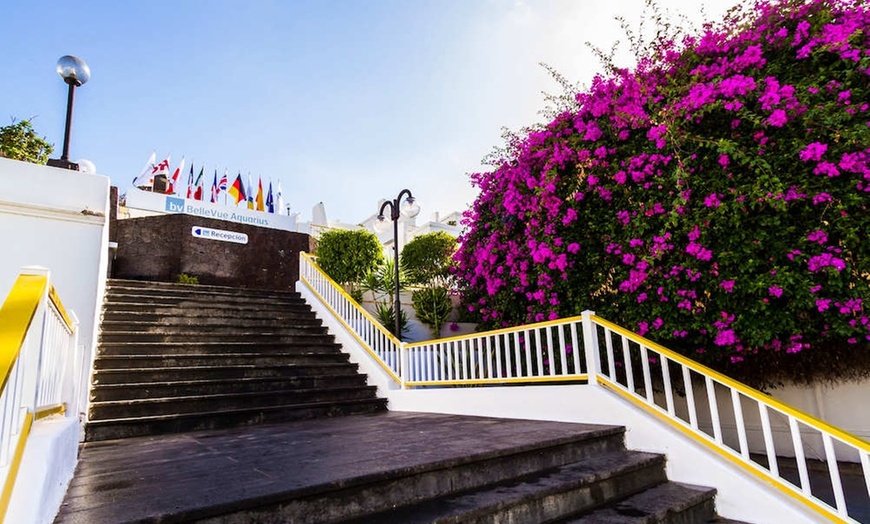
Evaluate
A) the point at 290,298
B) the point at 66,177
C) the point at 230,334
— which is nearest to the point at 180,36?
the point at 66,177

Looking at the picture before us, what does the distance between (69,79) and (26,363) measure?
15.0 ft

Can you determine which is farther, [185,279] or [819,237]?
[185,279]

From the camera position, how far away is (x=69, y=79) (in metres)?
4.79

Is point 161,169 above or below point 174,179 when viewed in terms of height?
above

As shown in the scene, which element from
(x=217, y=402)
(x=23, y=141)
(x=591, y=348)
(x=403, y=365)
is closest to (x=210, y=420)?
(x=217, y=402)

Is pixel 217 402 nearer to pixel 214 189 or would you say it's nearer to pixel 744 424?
pixel 744 424

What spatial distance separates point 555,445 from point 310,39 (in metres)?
5.85

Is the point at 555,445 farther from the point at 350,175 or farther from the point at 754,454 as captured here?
the point at 350,175

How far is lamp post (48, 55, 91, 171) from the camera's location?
471 centimetres

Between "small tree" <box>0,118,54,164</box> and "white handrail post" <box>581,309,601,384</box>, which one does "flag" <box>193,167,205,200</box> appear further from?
"white handrail post" <box>581,309,601,384</box>

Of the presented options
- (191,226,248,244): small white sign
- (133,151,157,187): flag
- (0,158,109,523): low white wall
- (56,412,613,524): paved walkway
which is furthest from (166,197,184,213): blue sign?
(56,412,613,524): paved walkway

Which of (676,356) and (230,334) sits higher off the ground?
(230,334)

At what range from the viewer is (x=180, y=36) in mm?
5469

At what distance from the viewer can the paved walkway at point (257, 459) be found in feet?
6.32
